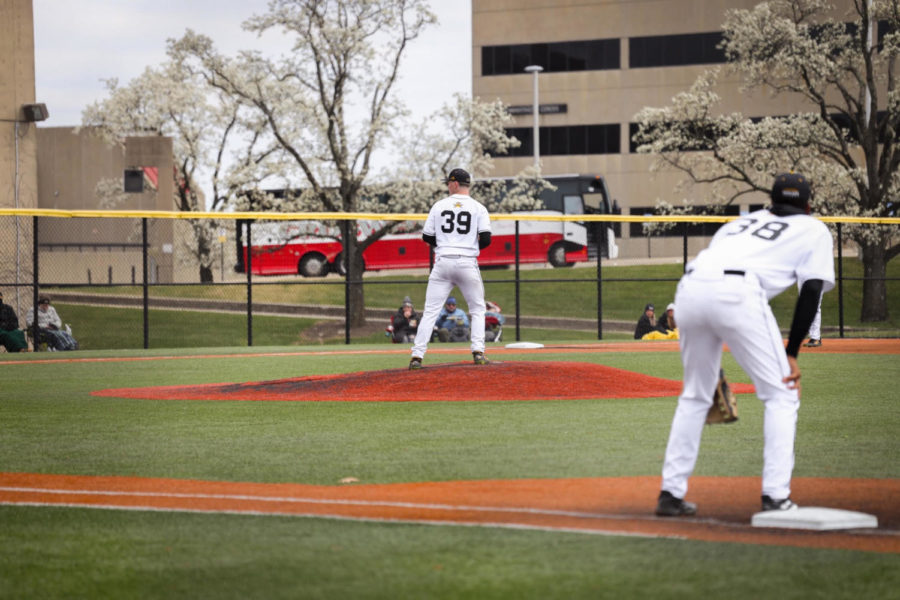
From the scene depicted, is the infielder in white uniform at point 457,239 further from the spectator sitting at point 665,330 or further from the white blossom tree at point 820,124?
the white blossom tree at point 820,124

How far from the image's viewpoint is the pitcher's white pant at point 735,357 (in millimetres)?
5035

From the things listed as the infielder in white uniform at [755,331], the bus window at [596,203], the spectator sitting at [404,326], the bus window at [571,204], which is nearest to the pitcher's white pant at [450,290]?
the infielder in white uniform at [755,331]

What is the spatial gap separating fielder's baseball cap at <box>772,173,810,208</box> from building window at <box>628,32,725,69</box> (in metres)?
49.9

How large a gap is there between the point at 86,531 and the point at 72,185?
52.2 meters

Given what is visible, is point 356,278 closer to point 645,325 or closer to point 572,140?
point 645,325

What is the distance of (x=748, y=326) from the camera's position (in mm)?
5027

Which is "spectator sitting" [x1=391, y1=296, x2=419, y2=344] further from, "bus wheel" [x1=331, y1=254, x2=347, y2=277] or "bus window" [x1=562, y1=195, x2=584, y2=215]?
"bus window" [x1=562, y1=195, x2=584, y2=215]

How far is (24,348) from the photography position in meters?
20.4

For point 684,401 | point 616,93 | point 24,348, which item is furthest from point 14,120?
point 616,93

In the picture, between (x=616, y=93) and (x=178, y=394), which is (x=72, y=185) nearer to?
(x=616, y=93)

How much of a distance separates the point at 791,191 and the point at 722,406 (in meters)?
1.17

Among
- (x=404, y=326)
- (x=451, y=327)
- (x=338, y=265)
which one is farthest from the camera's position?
(x=338, y=265)

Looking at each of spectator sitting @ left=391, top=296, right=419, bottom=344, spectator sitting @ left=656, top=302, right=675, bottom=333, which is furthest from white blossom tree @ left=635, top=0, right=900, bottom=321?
spectator sitting @ left=391, top=296, right=419, bottom=344

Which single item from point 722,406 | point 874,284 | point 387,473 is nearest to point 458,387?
point 387,473
